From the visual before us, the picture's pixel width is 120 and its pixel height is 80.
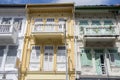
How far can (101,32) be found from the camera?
57.2 feet

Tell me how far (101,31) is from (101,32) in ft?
0.60

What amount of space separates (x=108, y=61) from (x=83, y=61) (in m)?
1.98

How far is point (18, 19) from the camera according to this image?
19406 millimetres

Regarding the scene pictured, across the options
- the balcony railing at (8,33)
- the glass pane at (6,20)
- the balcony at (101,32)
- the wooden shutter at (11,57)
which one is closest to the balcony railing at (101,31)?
the balcony at (101,32)

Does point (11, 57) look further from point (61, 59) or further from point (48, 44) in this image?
point (61, 59)

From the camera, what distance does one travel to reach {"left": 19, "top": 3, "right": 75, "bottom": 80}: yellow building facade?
51.9 ft

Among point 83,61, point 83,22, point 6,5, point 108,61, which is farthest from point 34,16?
point 108,61

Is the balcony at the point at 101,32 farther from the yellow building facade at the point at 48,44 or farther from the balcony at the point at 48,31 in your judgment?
the balcony at the point at 48,31

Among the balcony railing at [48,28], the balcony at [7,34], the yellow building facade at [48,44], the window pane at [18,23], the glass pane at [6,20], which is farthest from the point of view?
the glass pane at [6,20]

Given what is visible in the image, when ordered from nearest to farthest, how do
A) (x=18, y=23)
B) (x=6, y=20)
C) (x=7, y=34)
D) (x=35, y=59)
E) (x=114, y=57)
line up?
(x=114, y=57), (x=35, y=59), (x=7, y=34), (x=18, y=23), (x=6, y=20)

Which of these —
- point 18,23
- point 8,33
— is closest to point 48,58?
point 8,33

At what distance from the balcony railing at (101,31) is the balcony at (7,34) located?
605 cm

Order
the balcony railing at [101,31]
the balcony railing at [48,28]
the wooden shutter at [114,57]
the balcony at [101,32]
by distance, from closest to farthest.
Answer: the wooden shutter at [114,57], the balcony at [101,32], the balcony railing at [101,31], the balcony railing at [48,28]

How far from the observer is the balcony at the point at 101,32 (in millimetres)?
16719
